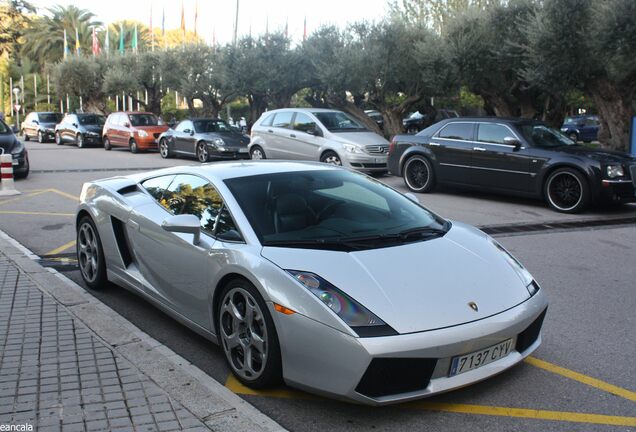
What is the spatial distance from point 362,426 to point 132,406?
1.22 m

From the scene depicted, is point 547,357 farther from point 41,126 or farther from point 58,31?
point 58,31

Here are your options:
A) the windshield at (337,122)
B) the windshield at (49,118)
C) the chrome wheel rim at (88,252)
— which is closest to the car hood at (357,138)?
the windshield at (337,122)

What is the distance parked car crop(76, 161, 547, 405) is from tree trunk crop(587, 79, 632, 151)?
44.7ft

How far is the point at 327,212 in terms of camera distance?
4359 mm

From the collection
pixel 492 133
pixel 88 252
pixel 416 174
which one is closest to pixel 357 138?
Answer: pixel 416 174

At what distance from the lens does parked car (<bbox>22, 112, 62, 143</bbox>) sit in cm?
3303

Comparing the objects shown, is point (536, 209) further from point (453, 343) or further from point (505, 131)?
point (453, 343)

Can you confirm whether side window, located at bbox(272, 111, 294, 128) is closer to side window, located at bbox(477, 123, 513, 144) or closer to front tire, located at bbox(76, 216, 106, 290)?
side window, located at bbox(477, 123, 513, 144)

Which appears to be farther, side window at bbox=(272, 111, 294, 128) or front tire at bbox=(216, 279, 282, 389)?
side window at bbox=(272, 111, 294, 128)

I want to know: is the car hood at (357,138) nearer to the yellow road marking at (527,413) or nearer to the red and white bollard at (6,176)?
the red and white bollard at (6,176)

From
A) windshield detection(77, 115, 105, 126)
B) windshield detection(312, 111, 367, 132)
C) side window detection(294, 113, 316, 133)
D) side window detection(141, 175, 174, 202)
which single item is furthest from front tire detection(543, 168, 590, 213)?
windshield detection(77, 115, 105, 126)

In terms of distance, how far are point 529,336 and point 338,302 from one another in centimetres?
124

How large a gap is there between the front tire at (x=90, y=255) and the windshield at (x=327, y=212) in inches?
73.4

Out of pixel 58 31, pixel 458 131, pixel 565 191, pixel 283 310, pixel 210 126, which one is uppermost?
pixel 58 31
